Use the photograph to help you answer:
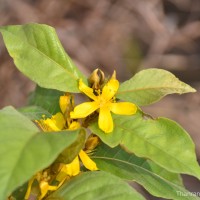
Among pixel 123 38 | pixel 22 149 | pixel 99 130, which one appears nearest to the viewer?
pixel 22 149

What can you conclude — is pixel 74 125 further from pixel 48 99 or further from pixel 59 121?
pixel 48 99

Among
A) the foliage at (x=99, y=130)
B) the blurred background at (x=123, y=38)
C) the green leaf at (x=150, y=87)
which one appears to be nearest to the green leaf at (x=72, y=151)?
the foliage at (x=99, y=130)

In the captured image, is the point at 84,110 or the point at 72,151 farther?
the point at 84,110

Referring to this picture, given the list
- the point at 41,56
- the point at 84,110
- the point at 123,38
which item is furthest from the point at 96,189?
the point at 123,38

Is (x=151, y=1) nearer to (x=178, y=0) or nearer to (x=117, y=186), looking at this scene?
(x=178, y=0)

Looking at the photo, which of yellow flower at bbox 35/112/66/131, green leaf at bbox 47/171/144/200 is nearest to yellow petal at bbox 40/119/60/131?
yellow flower at bbox 35/112/66/131

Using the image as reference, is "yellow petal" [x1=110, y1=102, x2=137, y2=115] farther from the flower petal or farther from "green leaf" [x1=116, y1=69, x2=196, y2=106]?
the flower petal

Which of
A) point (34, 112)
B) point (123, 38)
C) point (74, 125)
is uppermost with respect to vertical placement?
point (74, 125)
